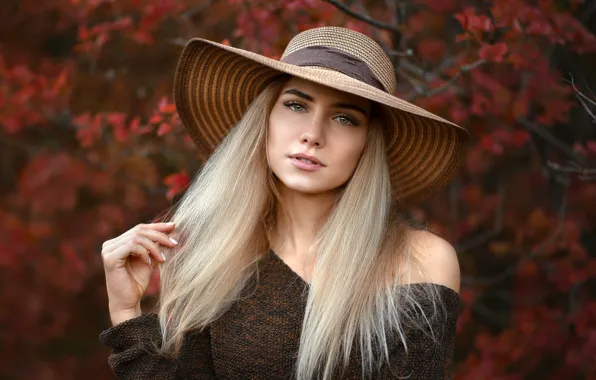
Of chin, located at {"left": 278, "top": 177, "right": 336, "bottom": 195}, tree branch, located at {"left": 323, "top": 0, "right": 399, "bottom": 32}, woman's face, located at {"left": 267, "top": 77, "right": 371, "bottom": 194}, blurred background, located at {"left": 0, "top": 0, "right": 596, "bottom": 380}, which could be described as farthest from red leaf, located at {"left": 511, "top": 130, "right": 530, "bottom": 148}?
chin, located at {"left": 278, "top": 177, "right": 336, "bottom": 195}

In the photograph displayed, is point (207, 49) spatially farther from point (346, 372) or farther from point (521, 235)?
point (521, 235)

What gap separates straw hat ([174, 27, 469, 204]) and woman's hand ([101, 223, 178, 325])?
54 centimetres

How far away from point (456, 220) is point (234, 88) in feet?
6.65

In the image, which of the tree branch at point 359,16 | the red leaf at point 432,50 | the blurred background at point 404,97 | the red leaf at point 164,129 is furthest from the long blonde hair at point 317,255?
the red leaf at point 432,50

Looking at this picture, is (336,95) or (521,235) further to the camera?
(521,235)

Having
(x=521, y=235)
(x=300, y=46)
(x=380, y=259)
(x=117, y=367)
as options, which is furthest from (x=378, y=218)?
(x=521, y=235)

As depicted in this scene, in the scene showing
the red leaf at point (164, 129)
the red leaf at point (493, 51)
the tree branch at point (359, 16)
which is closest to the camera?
the tree branch at point (359, 16)

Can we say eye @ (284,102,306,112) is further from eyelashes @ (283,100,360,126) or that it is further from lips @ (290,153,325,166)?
lips @ (290,153,325,166)

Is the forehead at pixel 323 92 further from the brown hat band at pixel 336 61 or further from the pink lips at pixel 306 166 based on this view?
the pink lips at pixel 306 166

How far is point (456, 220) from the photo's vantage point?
17.0 feet

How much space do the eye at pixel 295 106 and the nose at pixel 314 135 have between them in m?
0.09

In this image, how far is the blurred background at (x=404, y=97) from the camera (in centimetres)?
426

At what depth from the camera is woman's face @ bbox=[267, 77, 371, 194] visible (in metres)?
3.10

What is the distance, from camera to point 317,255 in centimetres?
322
